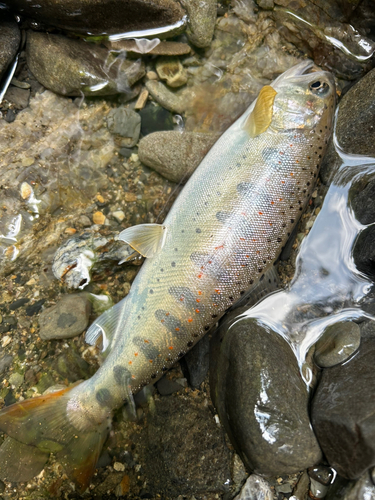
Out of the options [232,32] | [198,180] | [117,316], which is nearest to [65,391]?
[117,316]

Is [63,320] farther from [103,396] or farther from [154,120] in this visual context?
[154,120]

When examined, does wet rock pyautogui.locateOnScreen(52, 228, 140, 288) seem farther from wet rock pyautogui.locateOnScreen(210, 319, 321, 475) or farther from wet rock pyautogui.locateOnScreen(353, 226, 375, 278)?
wet rock pyautogui.locateOnScreen(353, 226, 375, 278)

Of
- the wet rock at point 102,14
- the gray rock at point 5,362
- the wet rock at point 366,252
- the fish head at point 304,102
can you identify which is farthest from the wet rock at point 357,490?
the wet rock at point 102,14

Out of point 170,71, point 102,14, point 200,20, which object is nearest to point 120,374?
point 170,71

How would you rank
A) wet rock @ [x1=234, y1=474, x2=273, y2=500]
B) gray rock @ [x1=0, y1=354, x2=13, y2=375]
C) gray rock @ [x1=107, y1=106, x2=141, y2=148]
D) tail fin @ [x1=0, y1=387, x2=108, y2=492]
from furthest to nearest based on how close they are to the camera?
gray rock @ [x1=107, y1=106, x2=141, y2=148] → gray rock @ [x1=0, y1=354, x2=13, y2=375] → wet rock @ [x1=234, y1=474, x2=273, y2=500] → tail fin @ [x1=0, y1=387, x2=108, y2=492]

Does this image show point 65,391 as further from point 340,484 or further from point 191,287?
point 340,484

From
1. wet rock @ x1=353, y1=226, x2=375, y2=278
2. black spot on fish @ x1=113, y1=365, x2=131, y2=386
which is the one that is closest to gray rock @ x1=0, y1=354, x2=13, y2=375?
black spot on fish @ x1=113, y1=365, x2=131, y2=386
